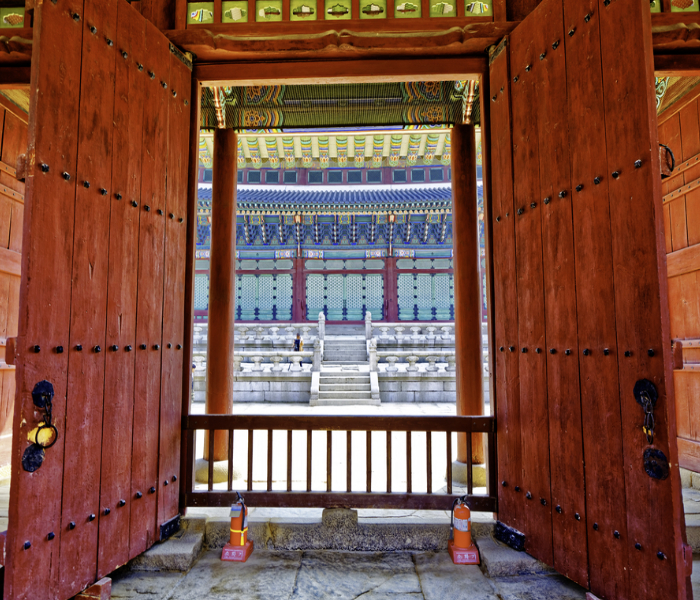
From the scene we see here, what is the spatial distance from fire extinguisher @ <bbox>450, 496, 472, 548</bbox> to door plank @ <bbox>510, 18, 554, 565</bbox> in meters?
0.31

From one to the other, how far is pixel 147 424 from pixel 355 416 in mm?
1183

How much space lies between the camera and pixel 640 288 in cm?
182

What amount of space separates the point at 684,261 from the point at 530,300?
182cm

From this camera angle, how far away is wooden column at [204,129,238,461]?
11.9 feet

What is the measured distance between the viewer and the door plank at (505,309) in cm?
247

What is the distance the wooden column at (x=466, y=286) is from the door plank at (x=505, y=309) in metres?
0.96

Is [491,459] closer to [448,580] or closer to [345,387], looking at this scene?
[448,580]

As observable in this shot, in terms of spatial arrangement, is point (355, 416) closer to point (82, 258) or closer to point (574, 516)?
point (574, 516)

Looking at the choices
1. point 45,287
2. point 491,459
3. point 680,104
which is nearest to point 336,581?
point 491,459

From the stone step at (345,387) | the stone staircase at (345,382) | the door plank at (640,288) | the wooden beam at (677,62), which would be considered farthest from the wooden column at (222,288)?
the stone step at (345,387)

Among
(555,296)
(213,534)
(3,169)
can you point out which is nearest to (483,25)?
(555,296)

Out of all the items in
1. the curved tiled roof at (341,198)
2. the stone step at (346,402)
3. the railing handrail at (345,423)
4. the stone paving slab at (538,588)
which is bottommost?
the stone step at (346,402)

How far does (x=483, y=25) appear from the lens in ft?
Answer: 8.68

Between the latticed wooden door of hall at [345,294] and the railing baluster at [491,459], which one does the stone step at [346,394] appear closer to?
the railing baluster at [491,459]
